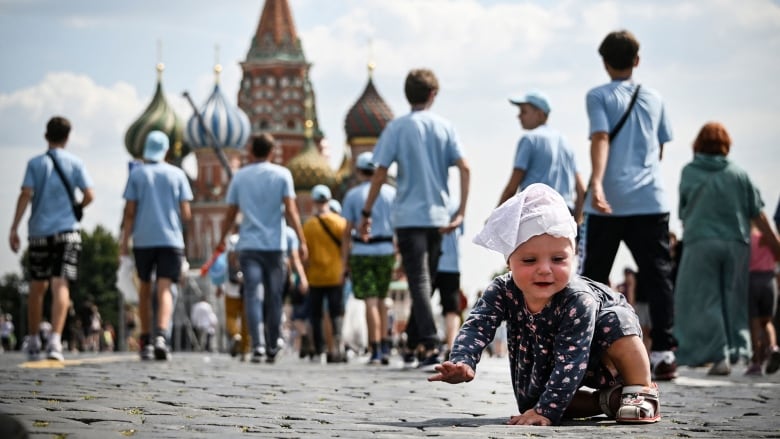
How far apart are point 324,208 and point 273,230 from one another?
9.08ft

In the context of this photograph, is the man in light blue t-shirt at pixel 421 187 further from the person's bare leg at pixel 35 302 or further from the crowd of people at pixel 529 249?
the person's bare leg at pixel 35 302

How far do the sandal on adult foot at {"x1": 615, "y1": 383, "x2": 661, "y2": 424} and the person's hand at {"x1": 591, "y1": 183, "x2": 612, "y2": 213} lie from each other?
9.38 ft

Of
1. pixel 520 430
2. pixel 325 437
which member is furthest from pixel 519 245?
pixel 325 437

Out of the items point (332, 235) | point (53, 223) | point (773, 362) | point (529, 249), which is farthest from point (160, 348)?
point (529, 249)

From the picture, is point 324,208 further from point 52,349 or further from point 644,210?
point 644,210

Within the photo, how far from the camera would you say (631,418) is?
5.86 meters

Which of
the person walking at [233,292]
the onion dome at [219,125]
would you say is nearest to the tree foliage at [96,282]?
the onion dome at [219,125]

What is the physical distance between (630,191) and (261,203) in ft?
14.9

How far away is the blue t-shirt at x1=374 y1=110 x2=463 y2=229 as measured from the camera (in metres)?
10.8

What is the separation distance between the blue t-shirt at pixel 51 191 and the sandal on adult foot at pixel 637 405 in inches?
273

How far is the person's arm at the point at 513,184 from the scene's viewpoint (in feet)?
33.0

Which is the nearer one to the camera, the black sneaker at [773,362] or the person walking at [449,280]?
the black sneaker at [773,362]

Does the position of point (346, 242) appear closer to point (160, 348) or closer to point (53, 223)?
point (160, 348)

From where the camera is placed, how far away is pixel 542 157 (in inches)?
407
